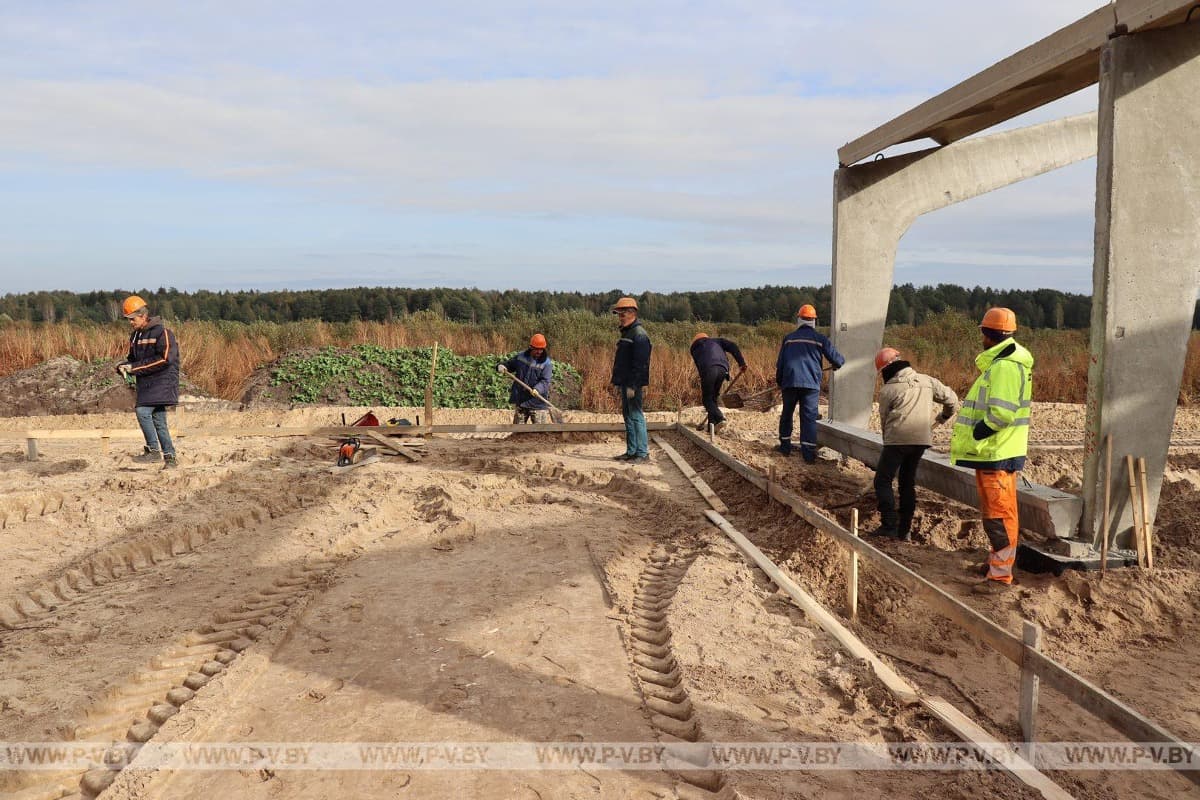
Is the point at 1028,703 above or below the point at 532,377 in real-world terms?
below

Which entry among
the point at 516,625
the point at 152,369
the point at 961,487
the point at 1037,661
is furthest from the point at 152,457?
the point at 1037,661

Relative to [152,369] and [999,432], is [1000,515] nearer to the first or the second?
[999,432]

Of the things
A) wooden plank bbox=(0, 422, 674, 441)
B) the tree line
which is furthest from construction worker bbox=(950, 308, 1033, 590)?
the tree line

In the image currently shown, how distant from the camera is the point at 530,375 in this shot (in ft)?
37.0

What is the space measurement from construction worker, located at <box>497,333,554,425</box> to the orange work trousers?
6.28 meters

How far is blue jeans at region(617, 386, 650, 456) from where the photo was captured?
9414 millimetres

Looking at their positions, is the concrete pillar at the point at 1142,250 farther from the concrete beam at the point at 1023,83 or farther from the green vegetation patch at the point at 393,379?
the green vegetation patch at the point at 393,379

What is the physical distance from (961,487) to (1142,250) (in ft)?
7.49

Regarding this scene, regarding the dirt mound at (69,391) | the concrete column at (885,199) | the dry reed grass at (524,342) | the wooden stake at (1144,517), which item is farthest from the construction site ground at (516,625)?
the dry reed grass at (524,342)

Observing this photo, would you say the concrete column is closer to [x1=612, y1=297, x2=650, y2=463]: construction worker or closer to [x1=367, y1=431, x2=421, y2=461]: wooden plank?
[x1=612, y1=297, x2=650, y2=463]: construction worker

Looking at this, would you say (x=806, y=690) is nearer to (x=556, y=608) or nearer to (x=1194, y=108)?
(x=556, y=608)

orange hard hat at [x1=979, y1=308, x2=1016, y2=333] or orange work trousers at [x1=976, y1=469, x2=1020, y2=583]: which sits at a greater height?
orange hard hat at [x1=979, y1=308, x2=1016, y2=333]

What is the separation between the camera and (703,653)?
4.23 metres

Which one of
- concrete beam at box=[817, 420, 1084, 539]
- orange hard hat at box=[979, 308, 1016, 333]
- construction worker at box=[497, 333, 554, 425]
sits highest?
orange hard hat at box=[979, 308, 1016, 333]
